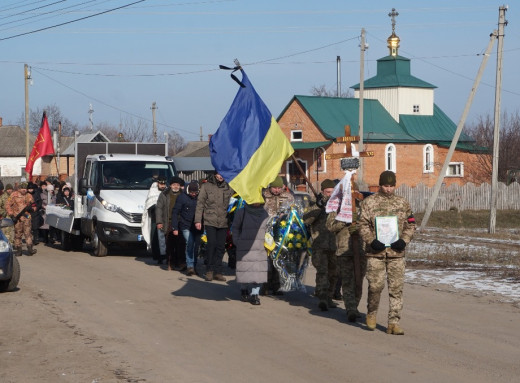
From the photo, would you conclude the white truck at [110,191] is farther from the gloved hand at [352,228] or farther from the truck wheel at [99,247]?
the gloved hand at [352,228]

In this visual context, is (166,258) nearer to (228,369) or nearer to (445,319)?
(445,319)

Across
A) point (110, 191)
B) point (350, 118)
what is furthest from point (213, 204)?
point (350, 118)

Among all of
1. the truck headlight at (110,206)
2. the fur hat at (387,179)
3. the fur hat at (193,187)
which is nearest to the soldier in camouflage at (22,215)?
the truck headlight at (110,206)

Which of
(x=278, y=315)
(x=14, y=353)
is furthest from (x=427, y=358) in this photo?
(x=14, y=353)

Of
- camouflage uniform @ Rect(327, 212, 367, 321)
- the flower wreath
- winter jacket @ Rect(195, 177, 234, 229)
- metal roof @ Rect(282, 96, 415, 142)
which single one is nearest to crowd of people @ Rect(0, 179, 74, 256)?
winter jacket @ Rect(195, 177, 234, 229)

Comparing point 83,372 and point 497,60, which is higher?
point 497,60

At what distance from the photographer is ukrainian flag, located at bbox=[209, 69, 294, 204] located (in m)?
12.7

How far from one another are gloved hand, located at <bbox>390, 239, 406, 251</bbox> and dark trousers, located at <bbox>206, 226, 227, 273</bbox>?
5972 millimetres

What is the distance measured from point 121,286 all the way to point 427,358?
734cm

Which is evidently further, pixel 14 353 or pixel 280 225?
pixel 280 225

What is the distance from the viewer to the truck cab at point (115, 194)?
66.6 ft

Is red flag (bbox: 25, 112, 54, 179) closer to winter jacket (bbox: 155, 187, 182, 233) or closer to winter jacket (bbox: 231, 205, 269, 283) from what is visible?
winter jacket (bbox: 155, 187, 182, 233)

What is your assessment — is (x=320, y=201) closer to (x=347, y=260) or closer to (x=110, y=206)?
(x=347, y=260)

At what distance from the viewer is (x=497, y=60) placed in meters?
31.8
